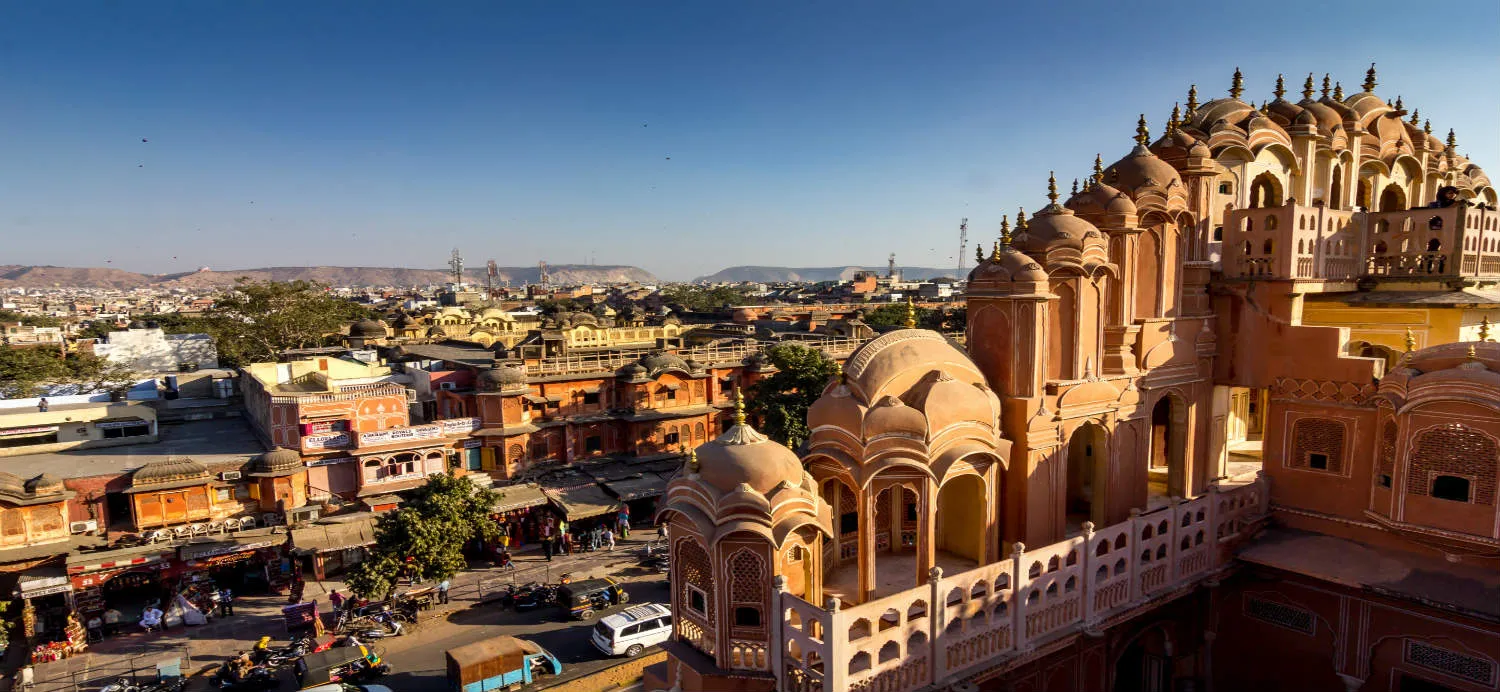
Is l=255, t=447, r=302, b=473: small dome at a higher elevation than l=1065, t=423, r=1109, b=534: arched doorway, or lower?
lower

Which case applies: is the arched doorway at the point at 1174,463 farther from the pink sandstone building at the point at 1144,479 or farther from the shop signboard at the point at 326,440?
the shop signboard at the point at 326,440

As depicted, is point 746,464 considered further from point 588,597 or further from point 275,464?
point 275,464

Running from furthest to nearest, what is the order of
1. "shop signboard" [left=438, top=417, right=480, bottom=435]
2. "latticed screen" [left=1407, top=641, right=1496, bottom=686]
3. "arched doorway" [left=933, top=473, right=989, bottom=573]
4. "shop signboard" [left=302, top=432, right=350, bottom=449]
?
1. "shop signboard" [left=438, top=417, right=480, bottom=435]
2. "shop signboard" [left=302, top=432, right=350, bottom=449]
3. "arched doorway" [left=933, top=473, right=989, bottom=573]
4. "latticed screen" [left=1407, top=641, right=1496, bottom=686]

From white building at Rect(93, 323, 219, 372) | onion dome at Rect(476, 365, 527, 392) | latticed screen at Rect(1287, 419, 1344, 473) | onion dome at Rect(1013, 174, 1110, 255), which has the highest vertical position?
onion dome at Rect(1013, 174, 1110, 255)

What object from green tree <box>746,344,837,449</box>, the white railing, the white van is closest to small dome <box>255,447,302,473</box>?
the white van

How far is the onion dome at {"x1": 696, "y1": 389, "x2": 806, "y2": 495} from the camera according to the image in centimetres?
1138

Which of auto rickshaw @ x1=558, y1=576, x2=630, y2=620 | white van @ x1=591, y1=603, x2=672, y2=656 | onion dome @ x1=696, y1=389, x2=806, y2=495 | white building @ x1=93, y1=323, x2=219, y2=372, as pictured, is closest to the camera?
onion dome @ x1=696, y1=389, x2=806, y2=495

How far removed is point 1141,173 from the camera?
1563 centimetres

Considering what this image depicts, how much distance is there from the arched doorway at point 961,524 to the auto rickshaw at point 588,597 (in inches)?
528

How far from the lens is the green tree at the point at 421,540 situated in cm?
2300

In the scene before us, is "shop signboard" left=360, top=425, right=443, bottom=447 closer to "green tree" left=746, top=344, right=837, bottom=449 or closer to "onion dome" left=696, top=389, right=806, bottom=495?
"green tree" left=746, top=344, right=837, bottom=449

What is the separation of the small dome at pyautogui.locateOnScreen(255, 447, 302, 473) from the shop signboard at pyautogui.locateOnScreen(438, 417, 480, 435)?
559cm

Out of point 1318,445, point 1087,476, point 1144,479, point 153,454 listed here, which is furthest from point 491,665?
point 153,454

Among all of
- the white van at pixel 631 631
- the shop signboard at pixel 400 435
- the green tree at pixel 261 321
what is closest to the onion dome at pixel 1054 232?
the white van at pixel 631 631
